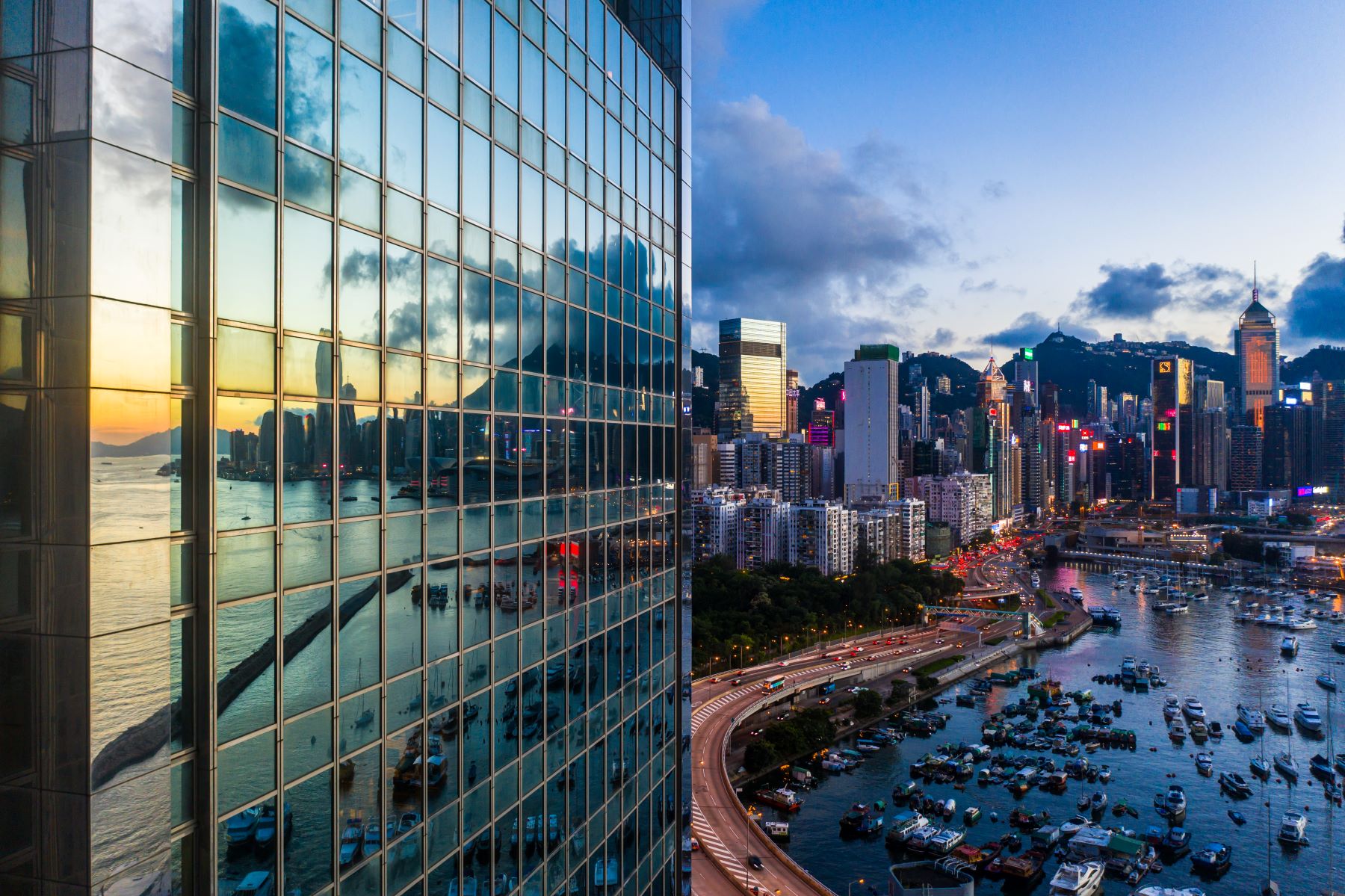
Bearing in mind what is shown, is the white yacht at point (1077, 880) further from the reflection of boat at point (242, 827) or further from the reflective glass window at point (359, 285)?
the reflective glass window at point (359, 285)

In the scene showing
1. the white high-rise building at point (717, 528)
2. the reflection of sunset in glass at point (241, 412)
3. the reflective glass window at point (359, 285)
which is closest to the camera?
the reflection of sunset in glass at point (241, 412)

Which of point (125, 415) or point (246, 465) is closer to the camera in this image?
point (125, 415)

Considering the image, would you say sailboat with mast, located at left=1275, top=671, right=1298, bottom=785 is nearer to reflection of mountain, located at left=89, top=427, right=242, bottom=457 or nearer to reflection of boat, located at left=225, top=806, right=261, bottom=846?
reflection of boat, located at left=225, top=806, right=261, bottom=846

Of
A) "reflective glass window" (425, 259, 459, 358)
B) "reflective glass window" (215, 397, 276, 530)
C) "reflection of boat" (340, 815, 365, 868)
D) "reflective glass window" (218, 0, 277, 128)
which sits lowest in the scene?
"reflection of boat" (340, 815, 365, 868)

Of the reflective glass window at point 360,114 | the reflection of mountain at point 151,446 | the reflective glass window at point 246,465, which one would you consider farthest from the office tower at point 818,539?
the reflection of mountain at point 151,446

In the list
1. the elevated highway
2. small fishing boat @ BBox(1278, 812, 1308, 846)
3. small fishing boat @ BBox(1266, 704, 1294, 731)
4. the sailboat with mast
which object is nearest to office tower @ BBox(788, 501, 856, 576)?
the elevated highway

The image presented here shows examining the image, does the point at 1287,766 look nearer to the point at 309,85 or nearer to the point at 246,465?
the point at 246,465

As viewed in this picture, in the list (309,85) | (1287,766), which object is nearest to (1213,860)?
(1287,766)
